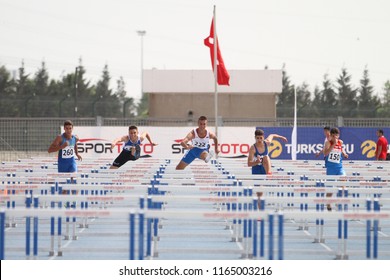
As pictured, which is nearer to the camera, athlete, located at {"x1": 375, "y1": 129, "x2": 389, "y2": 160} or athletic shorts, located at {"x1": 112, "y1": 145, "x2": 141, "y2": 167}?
athletic shorts, located at {"x1": 112, "y1": 145, "x2": 141, "y2": 167}

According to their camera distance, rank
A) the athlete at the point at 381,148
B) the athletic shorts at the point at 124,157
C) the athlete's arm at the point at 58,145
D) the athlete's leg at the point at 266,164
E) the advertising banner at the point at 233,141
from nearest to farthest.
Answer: the athlete's leg at the point at 266,164, the athlete's arm at the point at 58,145, the athletic shorts at the point at 124,157, the athlete at the point at 381,148, the advertising banner at the point at 233,141

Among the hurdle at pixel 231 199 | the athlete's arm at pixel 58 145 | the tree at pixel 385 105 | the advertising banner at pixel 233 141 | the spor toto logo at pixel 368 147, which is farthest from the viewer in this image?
the tree at pixel 385 105

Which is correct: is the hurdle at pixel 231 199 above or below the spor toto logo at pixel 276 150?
below

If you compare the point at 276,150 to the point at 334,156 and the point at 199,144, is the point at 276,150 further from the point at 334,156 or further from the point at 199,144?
the point at 334,156

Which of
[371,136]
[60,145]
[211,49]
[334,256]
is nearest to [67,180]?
[60,145]

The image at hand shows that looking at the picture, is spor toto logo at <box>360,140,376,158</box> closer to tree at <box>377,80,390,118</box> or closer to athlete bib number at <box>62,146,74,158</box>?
athlete bib number at <box>62,146,74,158</box>

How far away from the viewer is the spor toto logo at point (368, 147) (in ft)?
111

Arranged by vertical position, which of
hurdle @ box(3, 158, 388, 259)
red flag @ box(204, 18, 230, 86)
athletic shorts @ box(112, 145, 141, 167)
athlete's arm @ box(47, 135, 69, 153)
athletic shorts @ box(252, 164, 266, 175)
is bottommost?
hurdle @ box(3, 158, 388, 259)

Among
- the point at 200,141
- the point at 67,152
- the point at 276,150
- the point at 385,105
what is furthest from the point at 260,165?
the point at 385,105

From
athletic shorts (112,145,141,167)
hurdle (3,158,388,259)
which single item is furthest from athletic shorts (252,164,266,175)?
athletic shorts (112,145,141,167)

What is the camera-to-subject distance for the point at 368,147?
1337 inches

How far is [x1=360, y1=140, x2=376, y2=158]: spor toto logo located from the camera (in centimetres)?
3388

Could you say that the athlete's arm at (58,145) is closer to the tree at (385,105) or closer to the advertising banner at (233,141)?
the advertising banner at (233,141)

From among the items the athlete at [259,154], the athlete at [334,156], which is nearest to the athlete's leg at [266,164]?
the athlete at [259,154]
